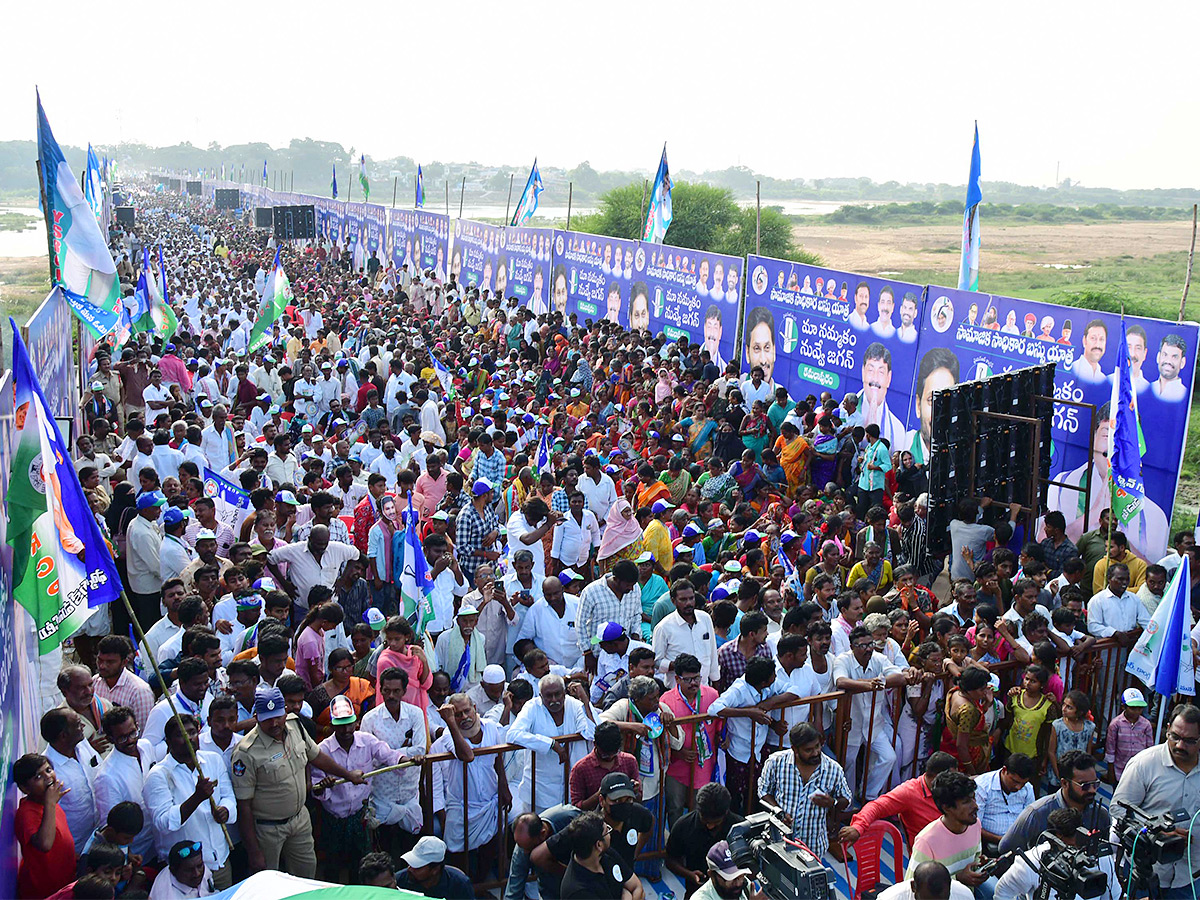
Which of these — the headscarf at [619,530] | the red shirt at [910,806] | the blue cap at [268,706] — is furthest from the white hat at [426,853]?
the headscarf at [619,530]

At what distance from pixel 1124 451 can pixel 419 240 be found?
27.1m

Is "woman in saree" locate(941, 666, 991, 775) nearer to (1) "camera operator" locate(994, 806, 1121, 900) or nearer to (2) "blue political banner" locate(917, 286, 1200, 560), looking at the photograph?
(1) "camera operator" locate(994, 806, 1121, 900)

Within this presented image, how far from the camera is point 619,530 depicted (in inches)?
374

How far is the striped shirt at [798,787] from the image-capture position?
5.82 m

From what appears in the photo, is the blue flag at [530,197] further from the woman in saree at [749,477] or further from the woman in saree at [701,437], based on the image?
the woman in saree at [749,477]

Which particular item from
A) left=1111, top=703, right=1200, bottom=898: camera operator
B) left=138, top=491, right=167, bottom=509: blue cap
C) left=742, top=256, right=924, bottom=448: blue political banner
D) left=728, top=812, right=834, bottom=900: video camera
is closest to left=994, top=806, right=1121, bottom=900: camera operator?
left=1111, top=703, right=1200, bottom=898: camera operator

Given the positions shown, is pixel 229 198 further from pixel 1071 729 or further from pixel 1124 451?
pixel 1071 729

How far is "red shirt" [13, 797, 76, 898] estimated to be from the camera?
16.1 feet

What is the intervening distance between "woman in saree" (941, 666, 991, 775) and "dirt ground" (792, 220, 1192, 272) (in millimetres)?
69011

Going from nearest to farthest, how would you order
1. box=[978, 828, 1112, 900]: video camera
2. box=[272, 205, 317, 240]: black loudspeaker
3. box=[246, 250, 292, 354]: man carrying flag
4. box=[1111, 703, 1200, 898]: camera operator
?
box=[978, 828, 1112, 900]: video camera
box=[1111, 703, 1200, 898]: camera operator
box=[246, 250, 292, 354]: man carrying flag
box=[272, 205, 317, 240]: black loudspeaker

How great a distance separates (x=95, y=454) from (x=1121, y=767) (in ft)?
30.2

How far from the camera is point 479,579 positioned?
7.89 meters

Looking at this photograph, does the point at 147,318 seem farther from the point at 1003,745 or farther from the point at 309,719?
the point at 1003,745

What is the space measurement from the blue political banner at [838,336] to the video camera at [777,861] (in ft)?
28.7
